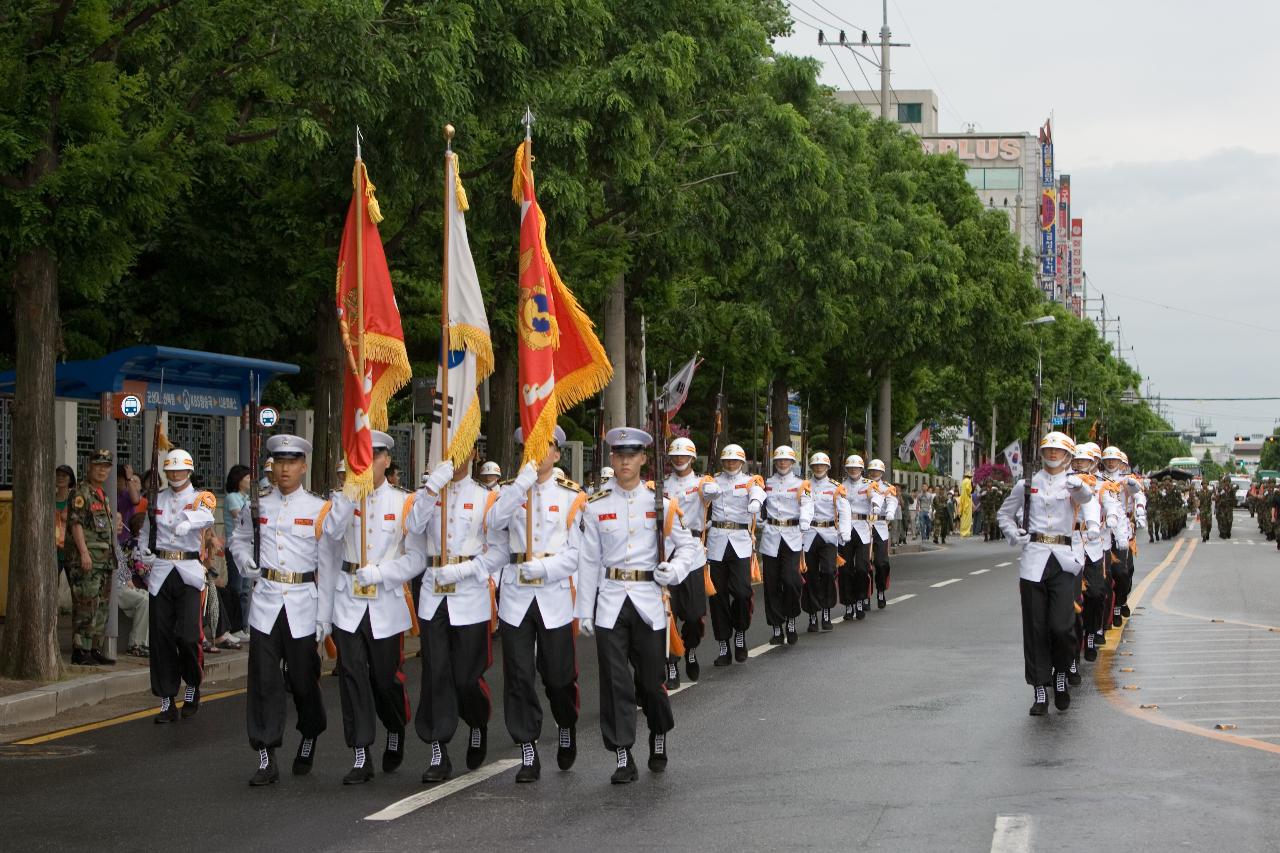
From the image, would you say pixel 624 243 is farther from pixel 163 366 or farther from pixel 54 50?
pixel 54 50

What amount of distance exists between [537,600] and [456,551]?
1.68ft

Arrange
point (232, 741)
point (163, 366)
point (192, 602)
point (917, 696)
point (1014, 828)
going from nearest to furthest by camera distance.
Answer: point (1014, 828) < point (232, 741) < point (192, 602) < point (917, 696) < point (163, 366)

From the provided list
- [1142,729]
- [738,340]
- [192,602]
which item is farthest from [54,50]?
[738,340]

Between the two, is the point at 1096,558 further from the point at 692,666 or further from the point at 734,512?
the point at 692,666

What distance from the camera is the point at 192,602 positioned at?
12.6 metres

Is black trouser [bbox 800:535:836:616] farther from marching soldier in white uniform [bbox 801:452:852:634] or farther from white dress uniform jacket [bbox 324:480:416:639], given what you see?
white dress uniform jacket [bbox 324:480:416:639]

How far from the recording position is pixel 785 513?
1819 centimetres

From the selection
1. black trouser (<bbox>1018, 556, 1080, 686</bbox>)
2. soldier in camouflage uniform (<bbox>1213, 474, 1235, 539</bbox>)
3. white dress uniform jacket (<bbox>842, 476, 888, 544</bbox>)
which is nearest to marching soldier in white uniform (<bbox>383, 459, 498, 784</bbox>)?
black trouser (<bbox>1018, 556, 1080, 686</bbox>)

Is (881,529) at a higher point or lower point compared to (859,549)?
higher

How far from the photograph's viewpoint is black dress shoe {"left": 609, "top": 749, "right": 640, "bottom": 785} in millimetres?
9664

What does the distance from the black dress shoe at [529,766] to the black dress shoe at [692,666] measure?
5084mm

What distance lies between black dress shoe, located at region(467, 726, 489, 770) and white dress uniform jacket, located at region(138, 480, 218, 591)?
10.7ft

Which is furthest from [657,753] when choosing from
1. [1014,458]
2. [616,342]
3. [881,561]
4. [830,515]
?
[1014,458]

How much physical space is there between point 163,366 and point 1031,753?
34.8 ft
